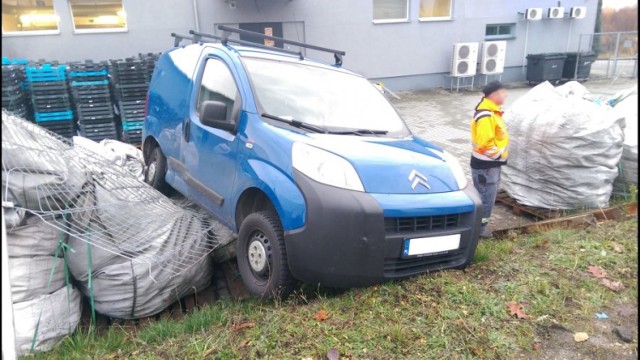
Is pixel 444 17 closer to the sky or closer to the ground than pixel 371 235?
closer to the sky

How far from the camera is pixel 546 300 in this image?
3016mm

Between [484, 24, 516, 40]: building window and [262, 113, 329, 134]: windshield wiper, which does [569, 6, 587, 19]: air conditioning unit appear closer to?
[484, 24, 516, 40]: building window

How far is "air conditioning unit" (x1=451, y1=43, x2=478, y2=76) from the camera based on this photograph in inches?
590

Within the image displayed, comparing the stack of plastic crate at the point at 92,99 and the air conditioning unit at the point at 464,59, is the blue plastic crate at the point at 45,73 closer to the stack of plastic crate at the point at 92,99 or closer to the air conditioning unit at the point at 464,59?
the stack of plastic crate at the point at 92,99

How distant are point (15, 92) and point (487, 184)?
7406 millimetres

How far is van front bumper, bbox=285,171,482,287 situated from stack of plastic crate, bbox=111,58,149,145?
6.28 m

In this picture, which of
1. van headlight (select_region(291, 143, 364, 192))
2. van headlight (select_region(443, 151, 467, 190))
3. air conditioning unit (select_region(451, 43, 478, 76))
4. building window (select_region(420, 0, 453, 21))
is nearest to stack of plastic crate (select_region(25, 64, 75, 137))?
van headlight (select_region(291, 143, 364, 192))

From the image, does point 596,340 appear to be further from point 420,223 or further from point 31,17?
point 31,17

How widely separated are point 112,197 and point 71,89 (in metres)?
5.37

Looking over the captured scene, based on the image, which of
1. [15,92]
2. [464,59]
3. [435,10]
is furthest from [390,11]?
[15,92]

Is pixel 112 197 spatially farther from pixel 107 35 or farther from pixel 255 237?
pixel 107 35

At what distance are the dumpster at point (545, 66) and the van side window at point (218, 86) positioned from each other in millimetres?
14842

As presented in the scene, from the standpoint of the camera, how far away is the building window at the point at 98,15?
429 inches

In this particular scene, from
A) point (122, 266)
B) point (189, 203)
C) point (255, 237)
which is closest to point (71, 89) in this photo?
point (189, 203)
